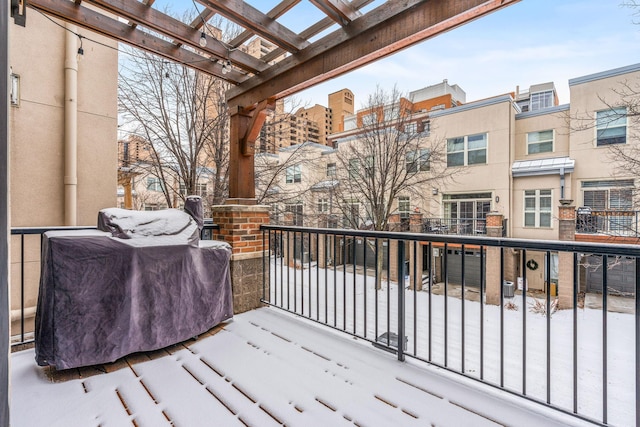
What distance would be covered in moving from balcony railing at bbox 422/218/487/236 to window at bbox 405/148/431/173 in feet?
6.98

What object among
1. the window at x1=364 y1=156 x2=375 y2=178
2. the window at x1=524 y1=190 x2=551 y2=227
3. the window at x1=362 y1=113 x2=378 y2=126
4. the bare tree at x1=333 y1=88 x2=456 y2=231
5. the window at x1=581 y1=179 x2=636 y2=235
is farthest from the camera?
the window at x1=362 y1=113 x2=378 y2=126

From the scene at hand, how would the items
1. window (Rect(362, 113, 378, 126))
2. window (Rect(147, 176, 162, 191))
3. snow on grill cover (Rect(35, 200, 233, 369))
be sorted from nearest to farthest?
snow on grill cover (Rect(35, 200, 233, 369)) < window (Rect(147, 176, 162, 191)) < window (Rect(362, 113, 378, 126))

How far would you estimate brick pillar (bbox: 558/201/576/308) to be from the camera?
9.23 meters

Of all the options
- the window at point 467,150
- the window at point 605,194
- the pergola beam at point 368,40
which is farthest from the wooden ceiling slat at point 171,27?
the window at point 605,194

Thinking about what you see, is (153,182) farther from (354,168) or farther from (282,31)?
(354,168)

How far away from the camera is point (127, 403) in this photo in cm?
175

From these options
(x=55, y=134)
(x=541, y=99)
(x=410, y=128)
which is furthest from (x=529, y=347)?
(x=541, y=99)

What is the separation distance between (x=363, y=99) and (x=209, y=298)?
35.6 feet

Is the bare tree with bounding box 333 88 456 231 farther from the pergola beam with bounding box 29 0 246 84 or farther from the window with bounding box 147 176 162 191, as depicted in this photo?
the pergola beam with bounding box 29 0 246 84

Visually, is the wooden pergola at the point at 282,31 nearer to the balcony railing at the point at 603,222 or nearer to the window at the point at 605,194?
the balcony railing at the point at 603,222

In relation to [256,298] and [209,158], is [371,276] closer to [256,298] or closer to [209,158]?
[209,158]

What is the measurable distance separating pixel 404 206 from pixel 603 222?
257 inches

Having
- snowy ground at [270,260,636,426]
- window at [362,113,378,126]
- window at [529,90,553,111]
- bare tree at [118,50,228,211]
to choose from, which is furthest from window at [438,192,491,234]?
bare tree at [118,50,228,211]

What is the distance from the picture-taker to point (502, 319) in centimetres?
196
